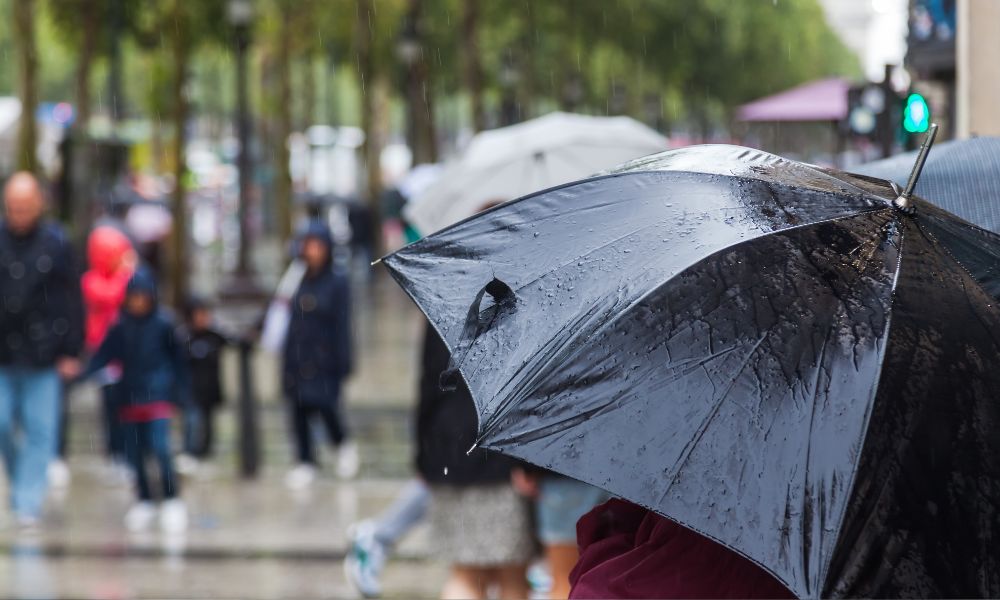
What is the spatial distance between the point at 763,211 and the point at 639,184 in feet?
1.03

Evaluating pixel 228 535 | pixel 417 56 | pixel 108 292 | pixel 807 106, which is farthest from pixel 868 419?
pixel 807 106

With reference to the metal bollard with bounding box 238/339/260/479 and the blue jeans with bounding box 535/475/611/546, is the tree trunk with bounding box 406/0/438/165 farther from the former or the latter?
the blue jeans with bounding box 535/475/611/546

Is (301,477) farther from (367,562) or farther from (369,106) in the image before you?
(369,106)

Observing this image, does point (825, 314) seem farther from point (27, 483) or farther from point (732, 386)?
point (27, 483)

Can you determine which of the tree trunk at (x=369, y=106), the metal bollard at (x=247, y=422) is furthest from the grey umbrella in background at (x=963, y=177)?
the tree trunk at (x=369, y=106)

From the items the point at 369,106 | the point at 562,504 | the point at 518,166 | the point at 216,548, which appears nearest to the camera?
the point at 562,504

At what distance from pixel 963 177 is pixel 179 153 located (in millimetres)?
20168

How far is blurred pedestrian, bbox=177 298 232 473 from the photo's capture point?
12039 millimetres

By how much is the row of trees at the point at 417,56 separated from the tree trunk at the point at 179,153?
3 cm

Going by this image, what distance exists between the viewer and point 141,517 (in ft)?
32.7

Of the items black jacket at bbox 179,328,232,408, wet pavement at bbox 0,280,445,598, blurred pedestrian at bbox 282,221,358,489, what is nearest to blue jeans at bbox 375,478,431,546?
wet pavement at bbox 0,280,445,598

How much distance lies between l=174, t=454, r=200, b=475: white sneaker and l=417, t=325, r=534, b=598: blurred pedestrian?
594cm

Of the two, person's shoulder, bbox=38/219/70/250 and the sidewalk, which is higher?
person's shoulder, bbox=38/219/70/250

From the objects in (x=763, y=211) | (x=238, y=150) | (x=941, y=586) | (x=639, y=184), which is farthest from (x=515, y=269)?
(x=238, y=150)
